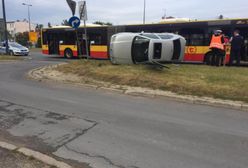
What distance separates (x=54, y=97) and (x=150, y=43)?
17.2 ft

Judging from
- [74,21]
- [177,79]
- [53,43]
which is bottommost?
[177,79]

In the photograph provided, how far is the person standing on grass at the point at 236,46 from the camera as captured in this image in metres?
14.3

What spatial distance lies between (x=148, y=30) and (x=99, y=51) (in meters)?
4.74

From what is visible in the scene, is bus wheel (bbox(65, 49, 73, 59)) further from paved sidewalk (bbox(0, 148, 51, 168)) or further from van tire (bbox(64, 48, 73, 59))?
paved sidewalk (bbox(0, 148, 51, 168))

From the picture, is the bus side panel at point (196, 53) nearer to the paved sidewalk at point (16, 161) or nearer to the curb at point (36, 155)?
the curb at point (36, 155)

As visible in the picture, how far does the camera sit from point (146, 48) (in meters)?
12.8

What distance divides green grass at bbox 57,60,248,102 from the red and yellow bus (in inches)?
262

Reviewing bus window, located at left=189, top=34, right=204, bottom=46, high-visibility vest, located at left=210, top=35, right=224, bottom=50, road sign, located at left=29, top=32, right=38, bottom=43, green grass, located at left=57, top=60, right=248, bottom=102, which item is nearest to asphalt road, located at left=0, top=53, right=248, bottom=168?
green grass, located at left=57, top=60, right=248, bottom=102

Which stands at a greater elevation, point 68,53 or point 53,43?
point 53,43

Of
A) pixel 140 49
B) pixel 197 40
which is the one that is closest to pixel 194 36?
pixel 197 40

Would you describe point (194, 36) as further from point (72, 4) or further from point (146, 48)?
point (72, 4)

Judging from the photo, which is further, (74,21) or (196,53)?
(196,53)

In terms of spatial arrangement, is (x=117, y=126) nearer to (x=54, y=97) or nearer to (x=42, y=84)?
(x=54, y=97)

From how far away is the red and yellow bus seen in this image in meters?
16.8
